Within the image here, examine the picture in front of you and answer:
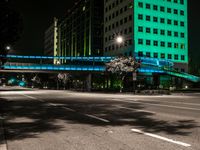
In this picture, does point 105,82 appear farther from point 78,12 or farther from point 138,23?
point 78,12

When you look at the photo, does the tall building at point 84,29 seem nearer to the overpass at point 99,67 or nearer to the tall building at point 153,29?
the tall building at point 153,29

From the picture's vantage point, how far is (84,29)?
130125 mm

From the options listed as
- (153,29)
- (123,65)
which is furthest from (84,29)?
(123,65)

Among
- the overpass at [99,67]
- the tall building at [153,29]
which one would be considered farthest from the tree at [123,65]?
the tall building at [153,29]

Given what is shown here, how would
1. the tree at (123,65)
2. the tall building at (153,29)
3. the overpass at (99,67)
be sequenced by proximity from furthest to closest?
the tall building at (153,29), the overpass at (99,67), the tree at (123,65)

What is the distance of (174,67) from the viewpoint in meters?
93.7

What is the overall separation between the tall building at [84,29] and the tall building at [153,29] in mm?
19232

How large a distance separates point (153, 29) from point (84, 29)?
44.1 m

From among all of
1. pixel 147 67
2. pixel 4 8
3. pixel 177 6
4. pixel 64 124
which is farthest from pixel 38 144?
pixel 177 6

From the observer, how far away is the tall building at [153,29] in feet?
296

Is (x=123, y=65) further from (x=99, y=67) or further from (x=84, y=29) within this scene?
(x=84, y=29)

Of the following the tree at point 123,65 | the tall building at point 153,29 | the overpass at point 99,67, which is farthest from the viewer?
the tall building at point 153,29

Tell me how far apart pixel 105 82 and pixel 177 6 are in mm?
34146

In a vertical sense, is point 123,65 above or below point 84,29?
below
